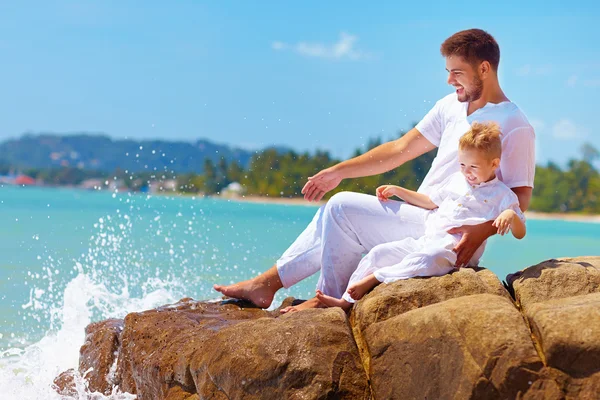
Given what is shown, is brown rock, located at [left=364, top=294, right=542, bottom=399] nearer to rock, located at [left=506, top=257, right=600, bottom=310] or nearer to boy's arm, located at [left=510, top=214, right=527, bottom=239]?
rock, located at [left=506, top=257, right=600, bottom=310]

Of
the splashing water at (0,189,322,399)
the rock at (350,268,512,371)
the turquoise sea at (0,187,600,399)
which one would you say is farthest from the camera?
the turquoise sea at (0,187,600,399)

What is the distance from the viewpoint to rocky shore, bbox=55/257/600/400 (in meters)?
3.34

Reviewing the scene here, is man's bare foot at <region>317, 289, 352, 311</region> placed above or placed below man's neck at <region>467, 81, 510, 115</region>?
below

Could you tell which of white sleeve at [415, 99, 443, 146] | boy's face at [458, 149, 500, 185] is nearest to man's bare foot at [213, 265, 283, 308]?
white sleeve at [415, 99, 443, 146]

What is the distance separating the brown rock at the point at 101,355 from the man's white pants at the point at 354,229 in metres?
1.26

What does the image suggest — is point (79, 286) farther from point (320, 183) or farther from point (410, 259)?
point (410, 259)

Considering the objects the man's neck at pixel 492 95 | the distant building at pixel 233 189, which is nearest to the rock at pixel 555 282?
the man's neck at pixel 492 95

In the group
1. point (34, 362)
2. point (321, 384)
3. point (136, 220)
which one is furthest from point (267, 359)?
point (136, 220)

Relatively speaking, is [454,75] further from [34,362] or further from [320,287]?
[34,362]

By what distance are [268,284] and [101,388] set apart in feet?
3.69

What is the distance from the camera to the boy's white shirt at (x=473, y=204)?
4191 mm

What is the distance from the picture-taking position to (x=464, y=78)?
4.53 meters

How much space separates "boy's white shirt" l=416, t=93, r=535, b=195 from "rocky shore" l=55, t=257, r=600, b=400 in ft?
1.72

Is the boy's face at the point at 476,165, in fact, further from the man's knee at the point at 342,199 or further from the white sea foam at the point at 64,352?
the white sea foam at the point at 64,352
